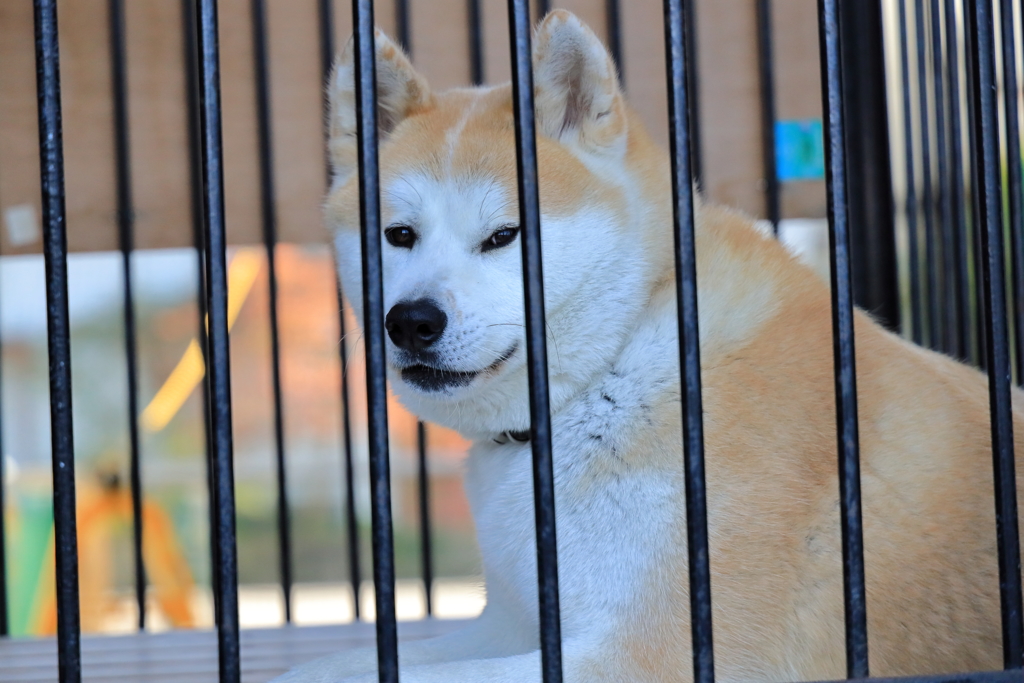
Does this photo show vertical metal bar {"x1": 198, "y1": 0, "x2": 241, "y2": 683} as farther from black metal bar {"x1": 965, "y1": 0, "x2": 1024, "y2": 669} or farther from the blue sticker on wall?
the blue sticker on wall

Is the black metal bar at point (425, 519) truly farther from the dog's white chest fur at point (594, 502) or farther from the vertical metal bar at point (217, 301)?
the vertical metal bar at point (217, 301)

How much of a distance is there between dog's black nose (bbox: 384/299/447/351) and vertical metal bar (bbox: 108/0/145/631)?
164 centimetres

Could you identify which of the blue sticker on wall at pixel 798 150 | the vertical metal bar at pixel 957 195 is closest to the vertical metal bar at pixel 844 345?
the vertical metal bar at pixel 957 195

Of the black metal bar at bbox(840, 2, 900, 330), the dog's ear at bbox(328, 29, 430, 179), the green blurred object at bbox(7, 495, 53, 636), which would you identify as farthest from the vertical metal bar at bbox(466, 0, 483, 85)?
the green blurred object at bbox(7, 495, 53, 636)

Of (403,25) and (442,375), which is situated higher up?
(403,25)

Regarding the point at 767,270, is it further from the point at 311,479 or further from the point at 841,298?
the point at 311,479

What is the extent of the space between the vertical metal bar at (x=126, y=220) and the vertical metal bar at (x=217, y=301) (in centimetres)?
196

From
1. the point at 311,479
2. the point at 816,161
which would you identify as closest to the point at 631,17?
the point at 816,161

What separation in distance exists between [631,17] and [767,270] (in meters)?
1.60

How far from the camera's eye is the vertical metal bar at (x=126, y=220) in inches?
111

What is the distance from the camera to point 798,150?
118 inches

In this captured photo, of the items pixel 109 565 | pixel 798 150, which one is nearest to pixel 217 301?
pixel 798 150

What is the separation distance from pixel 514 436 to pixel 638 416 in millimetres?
270

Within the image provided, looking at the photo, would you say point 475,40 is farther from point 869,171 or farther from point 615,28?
point 869,171
